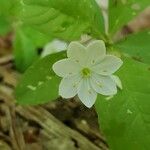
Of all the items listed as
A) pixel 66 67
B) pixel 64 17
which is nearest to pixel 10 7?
pixel 64 17

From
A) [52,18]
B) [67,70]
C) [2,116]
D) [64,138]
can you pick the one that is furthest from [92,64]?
[2,116]

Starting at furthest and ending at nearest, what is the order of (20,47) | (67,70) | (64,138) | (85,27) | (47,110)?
(20,47), (47,110), (64,138), (85,27), (67,70)

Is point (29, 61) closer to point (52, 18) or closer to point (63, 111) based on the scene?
point (63, 111)

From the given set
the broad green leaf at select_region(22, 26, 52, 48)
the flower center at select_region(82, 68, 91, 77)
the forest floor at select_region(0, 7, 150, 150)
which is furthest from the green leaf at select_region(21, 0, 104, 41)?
the broad green leaf at select_region(22, 26, 52, 48)

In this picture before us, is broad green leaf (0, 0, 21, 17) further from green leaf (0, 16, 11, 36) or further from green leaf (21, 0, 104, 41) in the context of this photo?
green leaf (0, 16, 11, 36)

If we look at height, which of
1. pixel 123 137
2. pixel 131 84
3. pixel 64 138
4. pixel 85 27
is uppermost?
pixel 85 27

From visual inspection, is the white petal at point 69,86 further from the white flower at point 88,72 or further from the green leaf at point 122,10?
the green leaf at point 122,10

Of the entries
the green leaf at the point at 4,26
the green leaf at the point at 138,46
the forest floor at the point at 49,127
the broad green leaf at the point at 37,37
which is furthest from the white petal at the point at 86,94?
the green leaf at the point at 4,26
